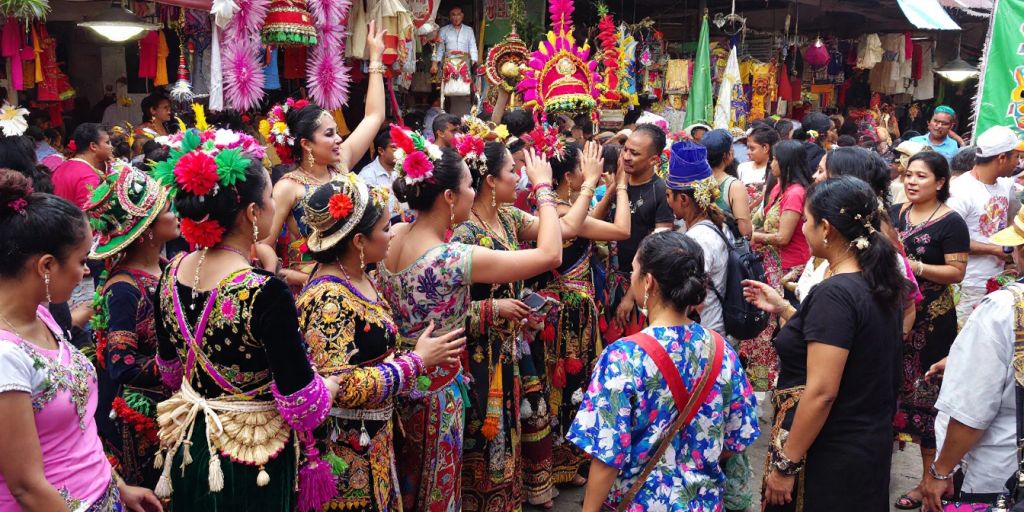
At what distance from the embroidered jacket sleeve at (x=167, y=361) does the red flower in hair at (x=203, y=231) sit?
35 centimetres

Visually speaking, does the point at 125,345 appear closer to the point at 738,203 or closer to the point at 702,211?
the point at 702,211

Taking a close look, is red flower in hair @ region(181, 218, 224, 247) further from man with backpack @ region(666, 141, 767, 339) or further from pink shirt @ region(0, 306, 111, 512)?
man with backpack @ region(666, 141, 767, 339)

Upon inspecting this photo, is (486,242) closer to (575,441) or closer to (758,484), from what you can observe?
(575,441)

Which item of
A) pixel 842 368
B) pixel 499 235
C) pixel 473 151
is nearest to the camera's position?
pixel 842 368

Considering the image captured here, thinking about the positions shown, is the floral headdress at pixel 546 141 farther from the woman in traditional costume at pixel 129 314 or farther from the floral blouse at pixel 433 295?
the woman in traditional costume at pixel 129 314

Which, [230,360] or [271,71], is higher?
[271,71]

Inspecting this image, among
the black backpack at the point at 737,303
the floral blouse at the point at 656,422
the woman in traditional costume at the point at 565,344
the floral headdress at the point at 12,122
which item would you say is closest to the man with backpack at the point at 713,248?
the black backpack at the point at 737,303

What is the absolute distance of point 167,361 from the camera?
272 centimetres

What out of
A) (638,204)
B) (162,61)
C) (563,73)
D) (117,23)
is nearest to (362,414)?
(638,204)

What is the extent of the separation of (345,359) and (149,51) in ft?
17.4

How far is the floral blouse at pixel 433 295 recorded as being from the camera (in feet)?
10.3

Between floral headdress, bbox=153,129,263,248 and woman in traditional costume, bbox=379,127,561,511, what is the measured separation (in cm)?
83

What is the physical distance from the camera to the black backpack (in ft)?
13.8

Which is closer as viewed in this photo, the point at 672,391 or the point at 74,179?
the point at 672,391
